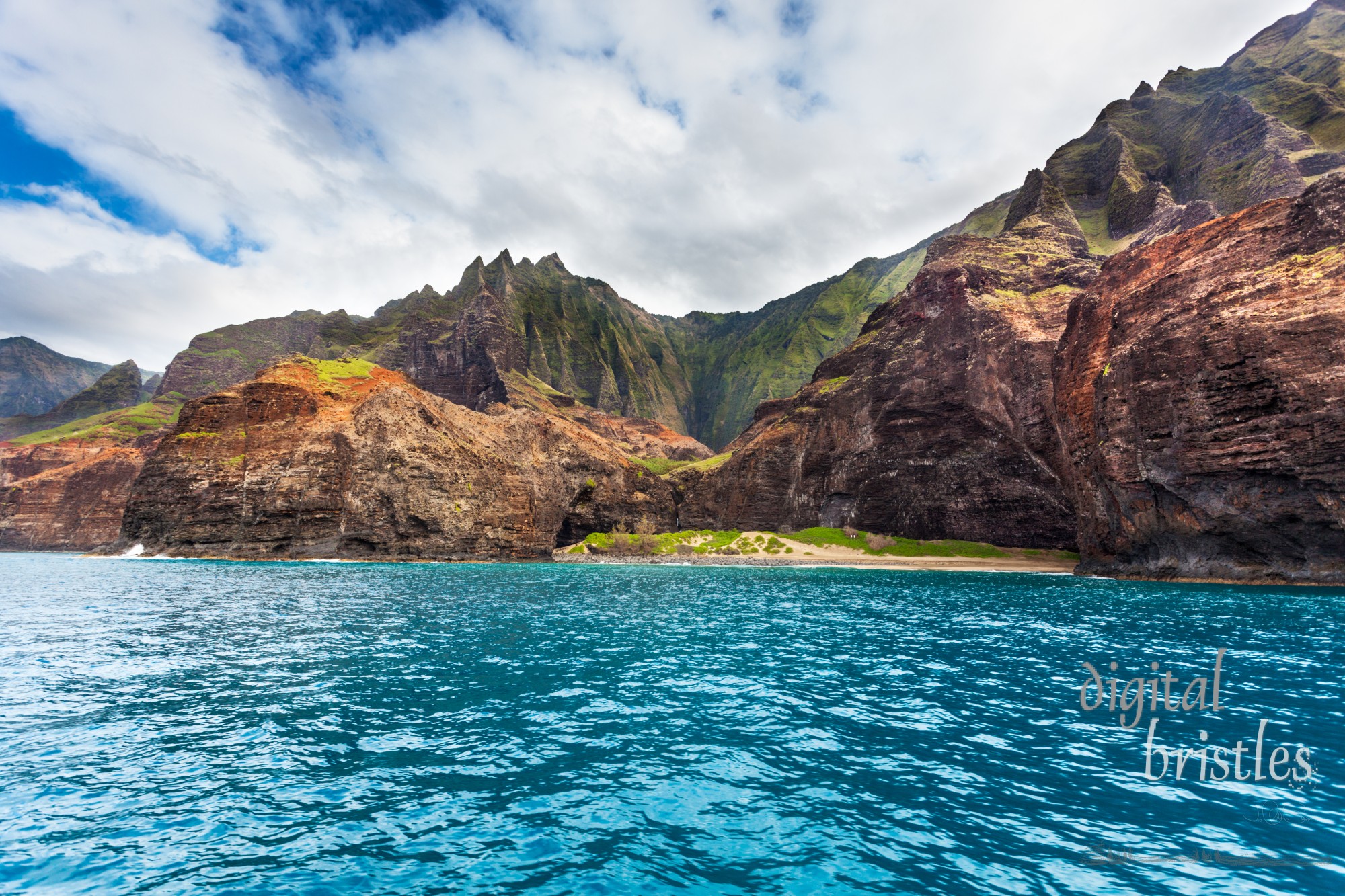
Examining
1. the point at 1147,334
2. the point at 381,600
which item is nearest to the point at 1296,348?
the point at 1147,334

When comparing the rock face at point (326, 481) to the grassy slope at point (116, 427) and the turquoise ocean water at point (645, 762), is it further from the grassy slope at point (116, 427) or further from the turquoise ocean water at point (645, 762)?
Result: the grassy slope at point (116, 427)

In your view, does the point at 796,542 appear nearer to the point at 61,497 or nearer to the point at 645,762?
the point at 645,762

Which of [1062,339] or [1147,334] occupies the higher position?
[1062,339]

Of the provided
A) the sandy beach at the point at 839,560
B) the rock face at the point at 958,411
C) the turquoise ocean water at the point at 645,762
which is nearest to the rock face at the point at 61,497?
the sandy beach at the point at 839,560

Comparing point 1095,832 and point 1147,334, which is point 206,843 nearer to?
point 1095,832

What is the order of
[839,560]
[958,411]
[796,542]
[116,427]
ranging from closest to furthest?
[958,411] → [839,560] → [796,542] → [116,427]

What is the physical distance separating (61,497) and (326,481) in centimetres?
11703

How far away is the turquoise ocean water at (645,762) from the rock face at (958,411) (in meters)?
65.5

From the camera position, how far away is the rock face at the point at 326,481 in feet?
289

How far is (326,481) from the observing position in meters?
90.1

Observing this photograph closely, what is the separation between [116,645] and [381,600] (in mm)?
16711

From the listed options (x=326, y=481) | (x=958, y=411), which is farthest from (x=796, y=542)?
(x=326, y=481)

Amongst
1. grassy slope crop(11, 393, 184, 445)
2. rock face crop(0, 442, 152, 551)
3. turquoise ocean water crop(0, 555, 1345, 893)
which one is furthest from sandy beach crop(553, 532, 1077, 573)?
grassy slope crop(11, 393, 184, 445)

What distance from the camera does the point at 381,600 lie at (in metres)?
39.2
